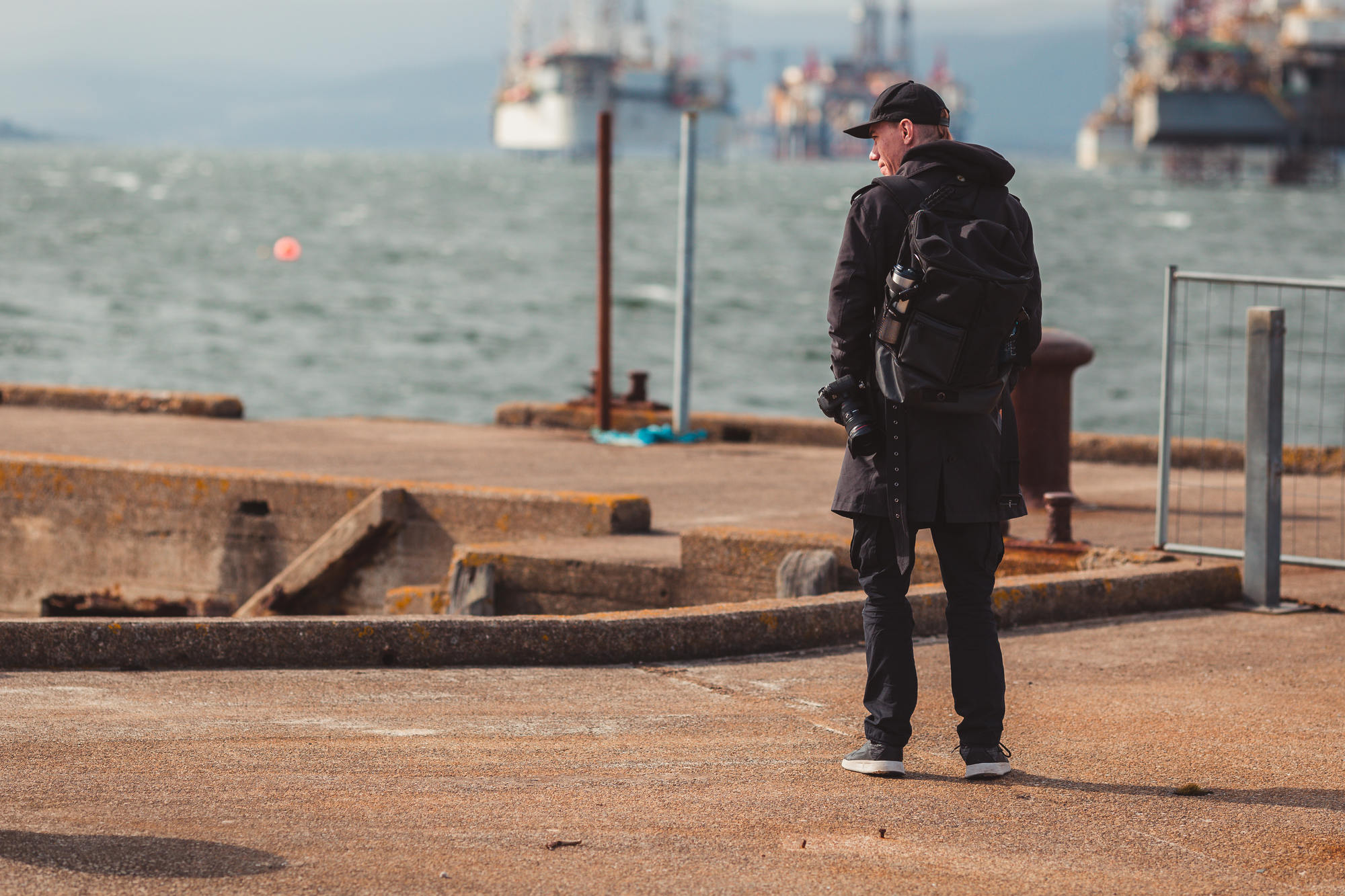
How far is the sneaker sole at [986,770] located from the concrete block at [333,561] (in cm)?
493

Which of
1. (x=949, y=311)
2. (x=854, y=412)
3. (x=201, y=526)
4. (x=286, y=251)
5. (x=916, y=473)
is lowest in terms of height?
(x=201, y=526)

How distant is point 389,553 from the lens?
9086 millimetres

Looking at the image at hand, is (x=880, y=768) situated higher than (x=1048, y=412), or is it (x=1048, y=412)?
(x=1048, y=412)

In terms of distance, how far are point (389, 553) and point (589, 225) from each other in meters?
68.4

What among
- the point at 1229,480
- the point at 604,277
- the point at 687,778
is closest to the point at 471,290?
the point at 604,277

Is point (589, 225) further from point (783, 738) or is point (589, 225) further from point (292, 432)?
point (783, 738)

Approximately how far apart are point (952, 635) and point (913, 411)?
64 cm

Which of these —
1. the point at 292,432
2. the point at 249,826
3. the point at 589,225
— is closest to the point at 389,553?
the point at 292,432

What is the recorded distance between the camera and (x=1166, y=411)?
777cm

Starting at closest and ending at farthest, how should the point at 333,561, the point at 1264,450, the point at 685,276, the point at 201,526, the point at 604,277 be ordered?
the point at 1264,450
the point at 333,561
the point at 201,526
the point at 685,276
the point at 604,277

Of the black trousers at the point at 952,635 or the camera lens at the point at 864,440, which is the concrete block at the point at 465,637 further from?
the camera lens at the point at 864,440

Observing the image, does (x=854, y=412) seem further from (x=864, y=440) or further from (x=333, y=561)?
(x=333, y=561)

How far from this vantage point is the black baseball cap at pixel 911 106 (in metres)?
4.53

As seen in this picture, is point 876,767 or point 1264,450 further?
point 1264,450
